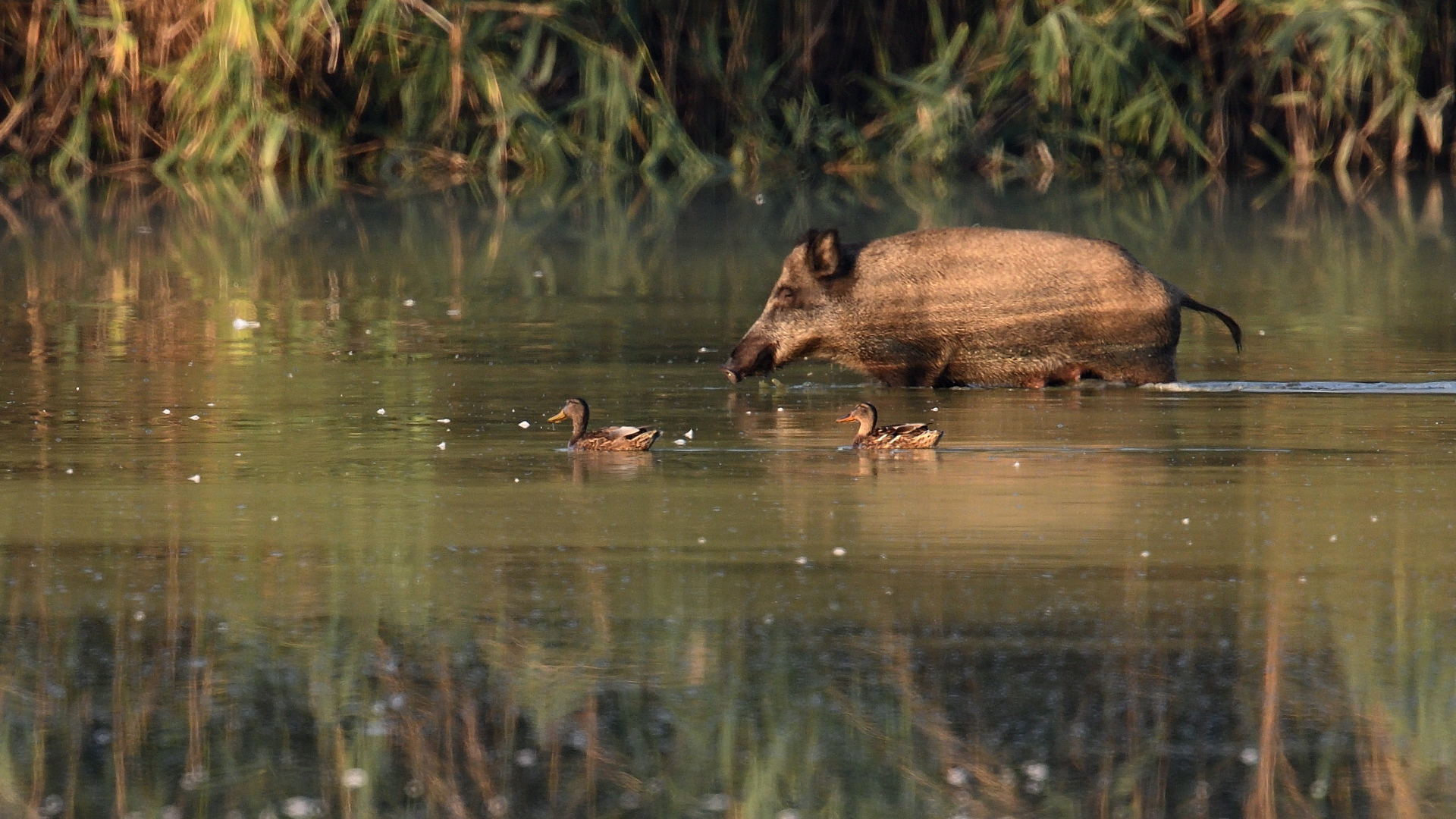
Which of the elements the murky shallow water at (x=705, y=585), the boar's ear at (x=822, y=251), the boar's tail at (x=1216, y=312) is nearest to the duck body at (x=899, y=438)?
the murky shallow water at (x=705, y=585)

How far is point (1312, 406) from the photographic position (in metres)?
8.71

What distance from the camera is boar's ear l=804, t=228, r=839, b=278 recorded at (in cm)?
999

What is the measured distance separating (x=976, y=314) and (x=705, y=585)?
170 inches

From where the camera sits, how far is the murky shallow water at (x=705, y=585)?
4.38 metres

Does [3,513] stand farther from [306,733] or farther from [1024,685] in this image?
[1024,685]

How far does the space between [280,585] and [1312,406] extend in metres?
4.34

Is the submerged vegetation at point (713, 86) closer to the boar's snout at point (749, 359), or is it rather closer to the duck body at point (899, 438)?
the boar's snout at point (749, 359)

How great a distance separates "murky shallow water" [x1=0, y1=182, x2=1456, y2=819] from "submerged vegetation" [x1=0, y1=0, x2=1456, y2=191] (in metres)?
10.7

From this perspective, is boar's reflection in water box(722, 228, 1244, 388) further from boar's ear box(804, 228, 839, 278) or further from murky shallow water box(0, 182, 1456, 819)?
murky shallow water box(0, 182, 1456, 819)

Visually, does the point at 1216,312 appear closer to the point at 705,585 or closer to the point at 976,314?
the point at 976,314

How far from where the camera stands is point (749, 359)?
32.5ft

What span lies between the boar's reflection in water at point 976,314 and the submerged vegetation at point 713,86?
11590 mm

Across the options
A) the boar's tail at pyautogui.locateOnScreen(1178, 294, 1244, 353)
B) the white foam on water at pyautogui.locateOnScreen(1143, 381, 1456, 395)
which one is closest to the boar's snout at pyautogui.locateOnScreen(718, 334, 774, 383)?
the white foam on water at pyautogui.locateOnScreen(1143, 381, 1456, 395)

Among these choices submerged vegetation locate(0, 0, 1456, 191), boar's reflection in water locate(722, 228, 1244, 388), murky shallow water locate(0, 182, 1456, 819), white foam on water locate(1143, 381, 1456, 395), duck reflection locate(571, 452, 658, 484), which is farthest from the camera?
submerged vegetation locate(0, 0, 1456, 191)
